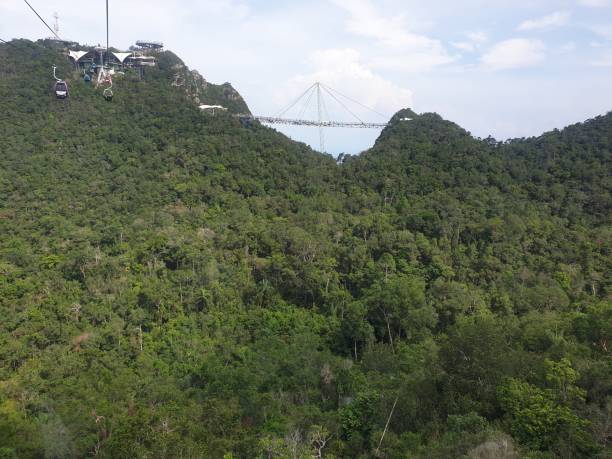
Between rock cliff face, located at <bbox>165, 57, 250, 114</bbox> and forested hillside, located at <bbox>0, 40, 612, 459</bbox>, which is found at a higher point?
rock cliff face, located at <bbox>165, 57, 250, 114</bbox>

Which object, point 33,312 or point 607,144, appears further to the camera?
point 607,144

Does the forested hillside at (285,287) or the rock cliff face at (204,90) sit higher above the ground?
the rock cliff face at (204,90)

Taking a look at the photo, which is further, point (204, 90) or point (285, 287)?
point (204, 90)

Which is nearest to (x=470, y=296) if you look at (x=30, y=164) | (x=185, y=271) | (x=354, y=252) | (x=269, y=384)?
(x=354, y=252)

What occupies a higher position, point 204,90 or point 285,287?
point 204,90

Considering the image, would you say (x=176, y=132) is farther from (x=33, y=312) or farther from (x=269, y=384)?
(x=269, y=384)


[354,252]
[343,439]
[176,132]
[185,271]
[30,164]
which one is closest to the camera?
[343,439]

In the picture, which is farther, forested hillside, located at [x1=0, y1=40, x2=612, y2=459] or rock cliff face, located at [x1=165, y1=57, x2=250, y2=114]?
rock cliff face, located at [x1=165, y1=57, x2=250, y2=114]

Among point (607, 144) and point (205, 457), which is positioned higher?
point (607, 144)
